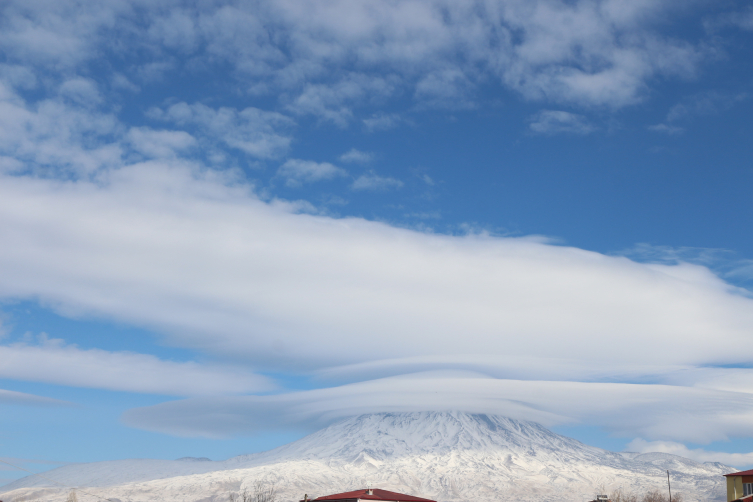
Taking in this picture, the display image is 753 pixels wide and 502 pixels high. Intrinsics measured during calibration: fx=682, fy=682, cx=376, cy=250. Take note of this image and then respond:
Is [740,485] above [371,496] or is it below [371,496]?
above

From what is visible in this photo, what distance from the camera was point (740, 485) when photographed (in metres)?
74.3

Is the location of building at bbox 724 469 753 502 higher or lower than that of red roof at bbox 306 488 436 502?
higher

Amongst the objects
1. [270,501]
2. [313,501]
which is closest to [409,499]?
[313,501]

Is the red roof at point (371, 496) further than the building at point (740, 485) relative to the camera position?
Yes

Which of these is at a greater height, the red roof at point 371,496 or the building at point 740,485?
the building at point 740,485

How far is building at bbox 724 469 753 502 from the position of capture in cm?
7262

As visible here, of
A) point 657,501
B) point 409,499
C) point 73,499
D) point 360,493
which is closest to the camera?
point 360,493

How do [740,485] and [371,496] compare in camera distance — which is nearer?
[740,485]

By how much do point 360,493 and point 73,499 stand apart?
59.8 metres

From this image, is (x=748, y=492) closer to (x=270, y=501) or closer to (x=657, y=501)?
(x=657, y=501)

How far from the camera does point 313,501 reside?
72.4m

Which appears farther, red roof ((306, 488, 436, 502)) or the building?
red roof ((306, 488, 436, 502))

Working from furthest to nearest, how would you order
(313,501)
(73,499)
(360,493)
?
(73,499)
(360,493)
(313,501)

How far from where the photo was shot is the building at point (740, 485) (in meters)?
72.6
